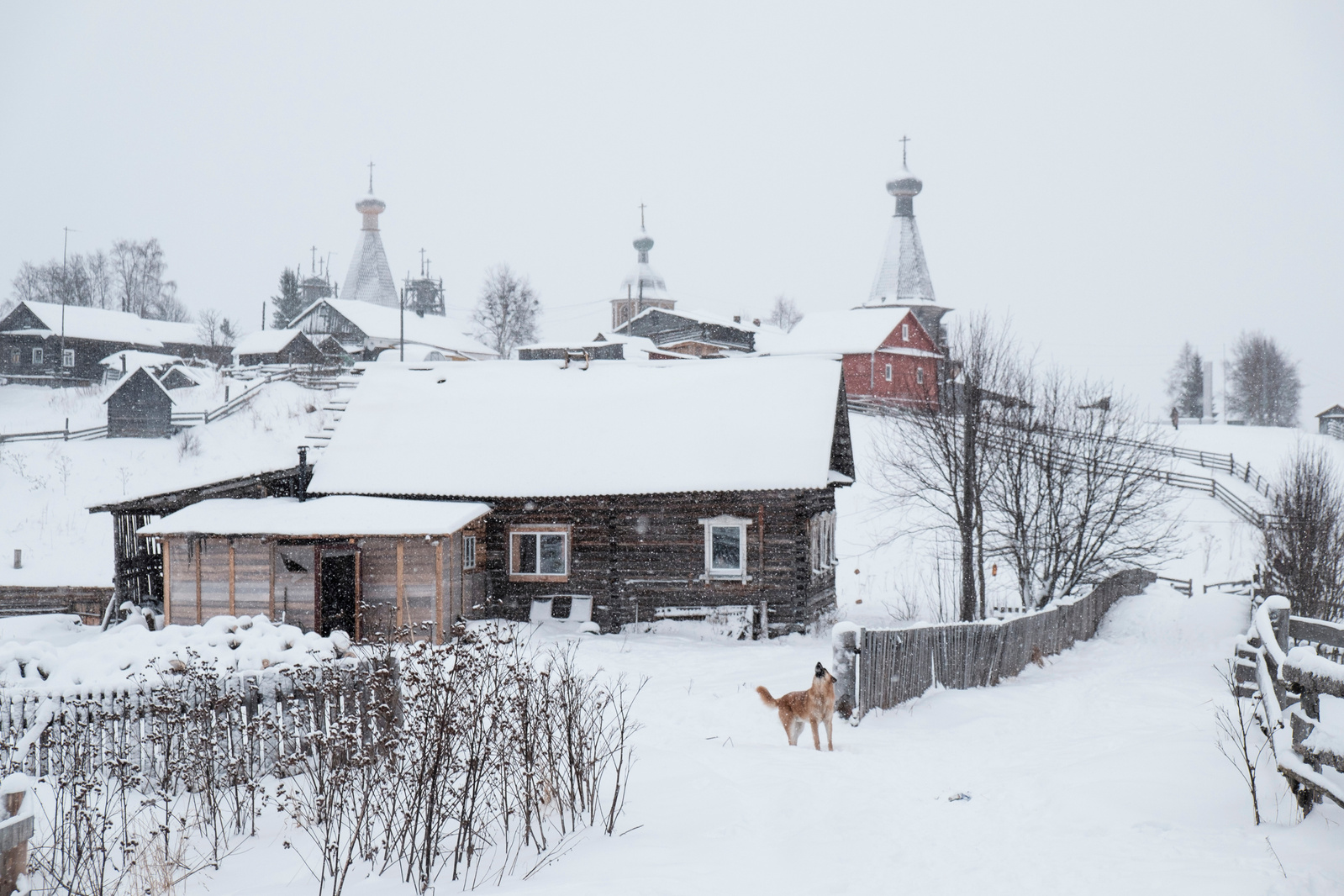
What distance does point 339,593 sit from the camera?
767 inches

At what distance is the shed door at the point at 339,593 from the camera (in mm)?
18938

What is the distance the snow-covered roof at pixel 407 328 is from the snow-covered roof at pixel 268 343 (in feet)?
14.9

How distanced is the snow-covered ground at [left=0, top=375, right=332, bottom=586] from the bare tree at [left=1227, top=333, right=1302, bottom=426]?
75811 millimetres

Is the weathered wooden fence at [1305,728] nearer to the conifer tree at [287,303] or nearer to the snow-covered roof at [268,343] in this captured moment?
the snow-covered roof at [268,343]

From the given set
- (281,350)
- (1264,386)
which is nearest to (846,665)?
(281,350)

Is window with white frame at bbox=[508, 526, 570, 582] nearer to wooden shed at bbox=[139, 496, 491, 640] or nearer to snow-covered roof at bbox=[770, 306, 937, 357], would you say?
wooden shed at bbox=[139, 496, 491, 640]

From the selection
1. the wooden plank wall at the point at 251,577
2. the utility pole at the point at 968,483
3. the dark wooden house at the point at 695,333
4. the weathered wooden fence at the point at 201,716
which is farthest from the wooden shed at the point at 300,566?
the dark wooden house at the point at 695,333

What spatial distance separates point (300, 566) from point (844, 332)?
37.4m

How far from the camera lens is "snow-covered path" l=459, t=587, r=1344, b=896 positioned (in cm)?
575

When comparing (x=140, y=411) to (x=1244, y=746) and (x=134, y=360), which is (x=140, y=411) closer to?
(x=134, y=360)

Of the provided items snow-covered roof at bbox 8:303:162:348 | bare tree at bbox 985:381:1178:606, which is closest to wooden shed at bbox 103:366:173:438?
snow-covered roof at bbox 8:303:162:348

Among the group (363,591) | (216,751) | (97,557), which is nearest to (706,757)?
(216,751)

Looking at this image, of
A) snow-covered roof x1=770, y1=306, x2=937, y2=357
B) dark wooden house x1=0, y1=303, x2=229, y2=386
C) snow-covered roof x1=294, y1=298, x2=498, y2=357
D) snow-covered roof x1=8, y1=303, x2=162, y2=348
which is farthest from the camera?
snow-covered roof x1=294, y1=298, x2=498, y2=357

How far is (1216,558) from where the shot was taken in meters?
33.5
